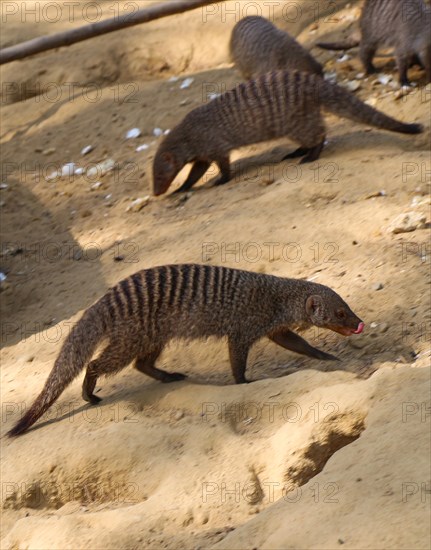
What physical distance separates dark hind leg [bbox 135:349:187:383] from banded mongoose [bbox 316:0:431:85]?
2526mm

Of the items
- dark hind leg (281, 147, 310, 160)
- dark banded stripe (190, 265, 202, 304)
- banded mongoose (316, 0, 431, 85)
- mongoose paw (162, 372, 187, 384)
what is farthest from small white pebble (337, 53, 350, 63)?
mongoose paw (162, 372, 187, 384)

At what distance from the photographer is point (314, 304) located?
3066mm

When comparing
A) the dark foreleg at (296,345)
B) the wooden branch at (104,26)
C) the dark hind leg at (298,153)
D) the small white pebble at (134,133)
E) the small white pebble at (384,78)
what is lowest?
the small white pebble at (134,133)

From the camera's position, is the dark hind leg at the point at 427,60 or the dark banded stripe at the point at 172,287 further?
the dark hind leg at the point at 427,60

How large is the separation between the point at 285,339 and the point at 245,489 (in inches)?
33.3

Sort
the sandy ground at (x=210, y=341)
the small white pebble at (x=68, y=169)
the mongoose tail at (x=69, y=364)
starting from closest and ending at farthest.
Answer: the sandy ground at (x=210, y=341) < the mongoose tail at (x=69, y=364) < the small white pebble at (x=68, y=169)

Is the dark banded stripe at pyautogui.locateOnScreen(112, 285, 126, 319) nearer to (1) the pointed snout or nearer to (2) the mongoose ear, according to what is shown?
(2) the mongoose ear

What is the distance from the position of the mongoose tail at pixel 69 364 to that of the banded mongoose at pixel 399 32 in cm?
266

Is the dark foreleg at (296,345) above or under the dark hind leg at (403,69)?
under

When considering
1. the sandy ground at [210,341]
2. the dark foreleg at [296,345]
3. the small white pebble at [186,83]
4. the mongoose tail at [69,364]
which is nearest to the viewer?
the sandy ground at [210,341]

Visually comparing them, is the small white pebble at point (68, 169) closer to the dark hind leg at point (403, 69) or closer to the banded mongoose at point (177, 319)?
the dark hind leg at point (403, 69)

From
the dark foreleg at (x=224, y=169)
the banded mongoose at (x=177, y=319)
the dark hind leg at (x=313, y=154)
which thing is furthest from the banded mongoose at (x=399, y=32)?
the banded mongoose at (x=177, y=319)

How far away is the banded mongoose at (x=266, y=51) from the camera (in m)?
5.22

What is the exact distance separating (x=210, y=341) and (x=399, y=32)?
2400 millimetres
